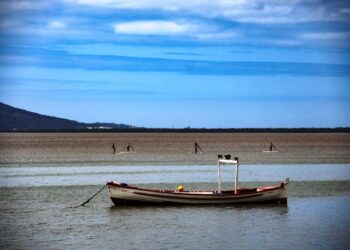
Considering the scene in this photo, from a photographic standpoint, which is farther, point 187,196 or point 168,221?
point 187,196

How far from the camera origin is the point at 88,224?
32094 millimetres

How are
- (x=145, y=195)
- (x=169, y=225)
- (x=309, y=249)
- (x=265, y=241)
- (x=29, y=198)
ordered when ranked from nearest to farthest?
(x=309, y=249)
(x=265, y=241)
(x=169, y=225)
(x=145, y=195)
(x=29, y=198)

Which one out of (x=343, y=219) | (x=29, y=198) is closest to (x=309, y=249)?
(x=343, y=219)

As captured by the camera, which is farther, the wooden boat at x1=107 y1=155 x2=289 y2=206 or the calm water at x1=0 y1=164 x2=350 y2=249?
the wooden boat at x1=107 y1=155 x2=289 y2=206

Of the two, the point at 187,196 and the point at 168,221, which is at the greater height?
the point at 187,196

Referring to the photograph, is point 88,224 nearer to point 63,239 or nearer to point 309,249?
point 63,239

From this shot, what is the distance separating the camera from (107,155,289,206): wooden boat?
3722cm

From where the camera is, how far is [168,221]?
3262 cm

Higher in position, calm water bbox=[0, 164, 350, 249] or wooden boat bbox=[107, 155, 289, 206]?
wooden boat bbox=[107, 155, 289, 206]

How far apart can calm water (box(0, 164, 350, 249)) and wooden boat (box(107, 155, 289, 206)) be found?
493 mm

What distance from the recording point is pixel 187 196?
3719 centimetres

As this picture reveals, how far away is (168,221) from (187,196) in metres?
4.73

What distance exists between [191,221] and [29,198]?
1456 centimetres

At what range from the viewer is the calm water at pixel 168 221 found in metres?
27.3
